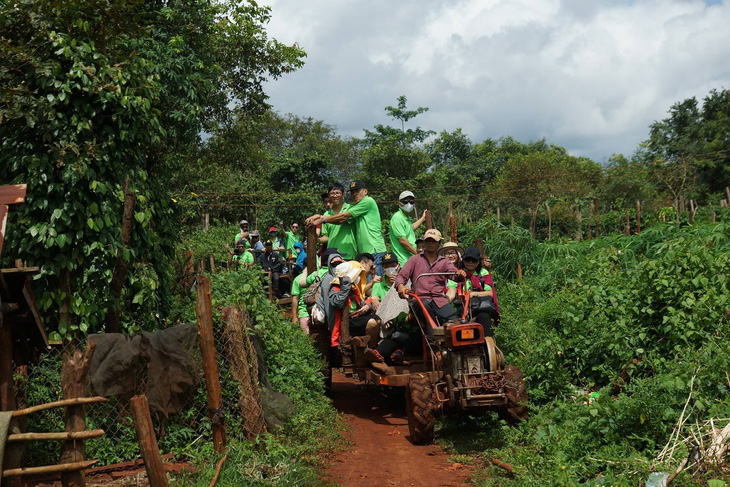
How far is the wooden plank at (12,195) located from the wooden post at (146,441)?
1.57 meters

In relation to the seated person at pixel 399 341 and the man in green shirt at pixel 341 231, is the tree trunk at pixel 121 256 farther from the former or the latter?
the man in green shirt at pixel 341 231

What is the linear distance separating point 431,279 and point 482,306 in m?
0.95

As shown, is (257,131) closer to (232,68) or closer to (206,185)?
(232,68)

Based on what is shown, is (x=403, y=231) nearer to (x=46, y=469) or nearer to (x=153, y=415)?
(x=153, y=415)

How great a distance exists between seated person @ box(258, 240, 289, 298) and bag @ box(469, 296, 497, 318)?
32.9ft

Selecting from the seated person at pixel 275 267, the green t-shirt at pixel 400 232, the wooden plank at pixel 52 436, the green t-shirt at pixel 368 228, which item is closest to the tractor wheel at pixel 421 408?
the green t-shirt at pixel 368 228

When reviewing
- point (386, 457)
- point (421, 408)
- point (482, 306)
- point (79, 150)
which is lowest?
point (386, 457)

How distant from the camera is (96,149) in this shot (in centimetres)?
665

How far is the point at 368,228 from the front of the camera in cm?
963

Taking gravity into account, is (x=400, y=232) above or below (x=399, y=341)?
above

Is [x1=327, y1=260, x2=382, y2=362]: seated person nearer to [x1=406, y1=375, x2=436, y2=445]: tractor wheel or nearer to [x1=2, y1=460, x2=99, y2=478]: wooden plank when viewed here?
[x1=406, y1=375, x2=436, y2=445]: tractor wheel

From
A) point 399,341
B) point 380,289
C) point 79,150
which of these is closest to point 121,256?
point 79,150

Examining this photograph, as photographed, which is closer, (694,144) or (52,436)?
(52,436)

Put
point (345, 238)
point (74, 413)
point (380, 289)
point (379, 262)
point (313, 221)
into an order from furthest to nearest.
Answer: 1. point (345, 238)
2. point (379, 262)
3. point (380, 289)
4. point (313, 221)
5. point (74, 413)
